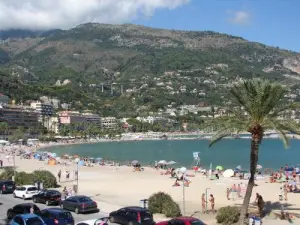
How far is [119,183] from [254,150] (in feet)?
81.9

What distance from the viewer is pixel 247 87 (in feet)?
66.1

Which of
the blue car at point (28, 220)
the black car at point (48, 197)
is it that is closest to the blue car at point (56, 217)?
the blue car at point (28, 220)

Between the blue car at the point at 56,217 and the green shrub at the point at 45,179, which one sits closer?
the blue car at the point at 56,217

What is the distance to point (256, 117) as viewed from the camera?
1962 centimetres

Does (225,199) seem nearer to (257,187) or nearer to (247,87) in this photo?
(257,187)

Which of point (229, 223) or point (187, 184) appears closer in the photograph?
point (229, 223)

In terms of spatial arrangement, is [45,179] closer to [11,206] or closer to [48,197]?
[48,197]

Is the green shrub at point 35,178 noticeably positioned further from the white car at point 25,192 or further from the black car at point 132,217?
the black car at point 132,217

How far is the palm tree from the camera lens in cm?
1952

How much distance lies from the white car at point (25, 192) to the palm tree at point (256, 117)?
14417 mm

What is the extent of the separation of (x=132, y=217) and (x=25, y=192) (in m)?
11.6

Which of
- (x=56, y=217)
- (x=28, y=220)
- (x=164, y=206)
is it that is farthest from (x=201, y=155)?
(x=28, y=220)

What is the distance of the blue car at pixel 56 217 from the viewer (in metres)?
18.7

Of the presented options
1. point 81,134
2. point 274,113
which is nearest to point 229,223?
point 274,113
